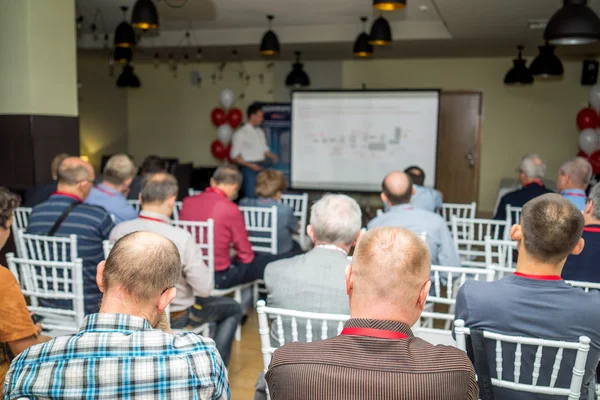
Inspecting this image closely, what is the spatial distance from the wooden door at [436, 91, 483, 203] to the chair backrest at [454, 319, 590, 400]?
790 cm

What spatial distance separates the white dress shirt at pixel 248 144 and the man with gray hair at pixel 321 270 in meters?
5.81

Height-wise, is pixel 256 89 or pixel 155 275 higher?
pixel 256 89

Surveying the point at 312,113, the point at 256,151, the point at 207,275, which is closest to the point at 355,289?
the point at 207,275

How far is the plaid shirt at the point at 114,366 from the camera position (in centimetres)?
119

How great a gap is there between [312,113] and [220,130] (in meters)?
1.81

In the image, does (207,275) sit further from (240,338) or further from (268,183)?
(268,183)

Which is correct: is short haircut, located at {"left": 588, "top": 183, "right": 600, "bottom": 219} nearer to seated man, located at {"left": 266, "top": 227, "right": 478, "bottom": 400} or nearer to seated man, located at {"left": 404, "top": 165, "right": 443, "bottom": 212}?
seated man, located at {"left": 266, "top": 227, "right": 478, "bottom": 400}

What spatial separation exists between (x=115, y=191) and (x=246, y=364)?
1.41m

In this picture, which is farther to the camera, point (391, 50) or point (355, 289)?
point (391, 50)

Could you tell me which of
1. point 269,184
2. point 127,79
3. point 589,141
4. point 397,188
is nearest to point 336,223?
point 397,188

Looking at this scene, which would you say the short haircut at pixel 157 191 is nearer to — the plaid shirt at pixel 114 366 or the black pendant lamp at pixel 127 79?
the plaid shirt at pixel 114 366

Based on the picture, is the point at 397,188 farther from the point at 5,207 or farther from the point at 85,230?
the point at 5,207

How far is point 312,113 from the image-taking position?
8711mm

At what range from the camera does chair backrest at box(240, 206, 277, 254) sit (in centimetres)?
395
